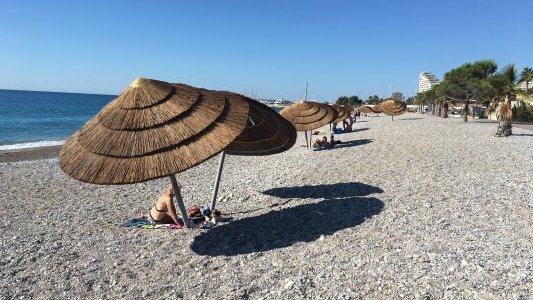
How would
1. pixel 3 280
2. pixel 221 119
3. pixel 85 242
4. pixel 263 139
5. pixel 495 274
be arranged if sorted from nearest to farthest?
pixel 495 274, pixel 3 280, pixel 221 119, pixel 85 242, pixel 263 139

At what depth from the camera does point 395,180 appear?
36.4 ft

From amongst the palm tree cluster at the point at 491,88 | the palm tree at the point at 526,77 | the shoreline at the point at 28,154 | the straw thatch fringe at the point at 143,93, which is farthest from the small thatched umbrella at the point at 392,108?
the straw thatch fringe at the point at 143,93

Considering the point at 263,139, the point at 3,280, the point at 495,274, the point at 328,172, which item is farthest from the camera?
the point at 328,172

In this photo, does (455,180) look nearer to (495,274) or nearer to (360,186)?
(360,186)

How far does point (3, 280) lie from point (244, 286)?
377cm

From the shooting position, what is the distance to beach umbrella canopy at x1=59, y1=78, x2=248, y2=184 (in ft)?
20.0

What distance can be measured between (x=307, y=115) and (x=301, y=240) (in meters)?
12.1

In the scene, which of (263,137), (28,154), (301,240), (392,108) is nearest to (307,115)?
(263,137)

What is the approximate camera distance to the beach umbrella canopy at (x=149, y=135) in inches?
240

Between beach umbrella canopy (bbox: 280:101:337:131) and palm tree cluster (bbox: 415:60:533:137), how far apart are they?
9.62m

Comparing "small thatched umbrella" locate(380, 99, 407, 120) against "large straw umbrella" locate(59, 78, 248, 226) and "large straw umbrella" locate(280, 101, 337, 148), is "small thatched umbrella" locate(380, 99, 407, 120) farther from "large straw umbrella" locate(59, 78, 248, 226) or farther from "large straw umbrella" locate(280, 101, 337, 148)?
"large straw umbrella" locate(59, 78, 248, 226)

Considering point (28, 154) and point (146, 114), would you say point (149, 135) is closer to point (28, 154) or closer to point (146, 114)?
point (146, 114)

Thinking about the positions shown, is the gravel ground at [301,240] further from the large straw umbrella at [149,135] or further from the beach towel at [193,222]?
the large straw umbrella at [149,135]

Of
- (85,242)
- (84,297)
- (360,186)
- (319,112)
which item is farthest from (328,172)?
(84,297)
